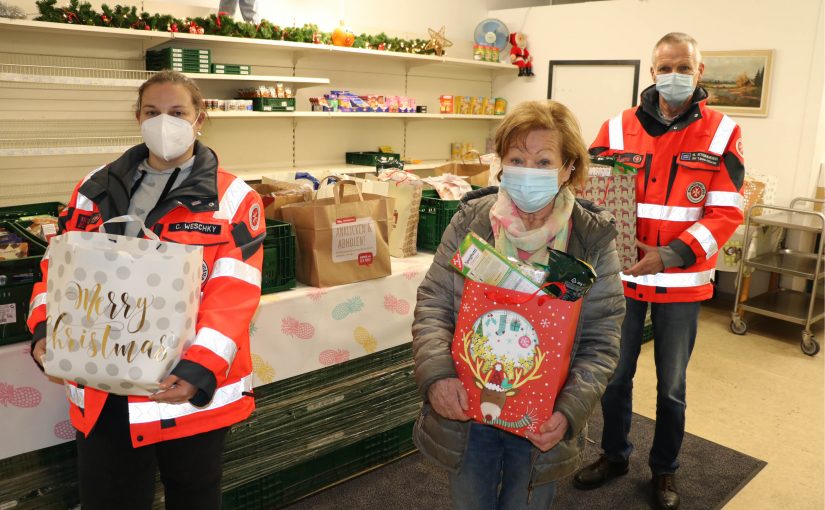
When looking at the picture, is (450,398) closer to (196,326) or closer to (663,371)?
(196,326)

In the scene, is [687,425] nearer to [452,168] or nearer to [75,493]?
[452,168]

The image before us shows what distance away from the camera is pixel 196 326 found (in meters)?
1.68

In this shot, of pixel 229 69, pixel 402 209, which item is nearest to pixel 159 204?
pixel 402 209

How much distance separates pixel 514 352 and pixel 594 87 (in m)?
5.97

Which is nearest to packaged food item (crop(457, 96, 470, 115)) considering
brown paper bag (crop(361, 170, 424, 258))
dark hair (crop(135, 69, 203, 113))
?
brown paper bag (crop(361, 170, 424, 258))

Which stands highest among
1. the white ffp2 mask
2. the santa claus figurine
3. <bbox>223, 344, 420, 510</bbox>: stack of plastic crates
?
the santa claus figurine

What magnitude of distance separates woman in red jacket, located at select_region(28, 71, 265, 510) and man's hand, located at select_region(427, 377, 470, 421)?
0.53 meters

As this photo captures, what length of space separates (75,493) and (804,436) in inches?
139

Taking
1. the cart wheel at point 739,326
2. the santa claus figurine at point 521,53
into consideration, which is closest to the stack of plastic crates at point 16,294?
the cart wheel at point 739,326

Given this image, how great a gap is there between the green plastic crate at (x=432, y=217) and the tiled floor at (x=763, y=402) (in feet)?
5.30

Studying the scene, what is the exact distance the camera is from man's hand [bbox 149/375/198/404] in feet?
5.11

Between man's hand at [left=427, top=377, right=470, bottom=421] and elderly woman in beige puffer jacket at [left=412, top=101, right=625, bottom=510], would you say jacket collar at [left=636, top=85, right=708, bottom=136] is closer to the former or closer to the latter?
elderly woman in beige puffer jacket at [left=412, top=101, right=625, bottom=510]

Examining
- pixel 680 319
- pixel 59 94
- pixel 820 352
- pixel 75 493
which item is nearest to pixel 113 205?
pixel 75 493

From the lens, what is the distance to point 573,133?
1702mm
